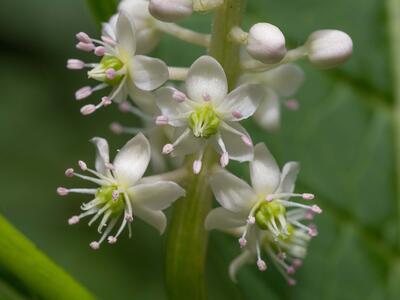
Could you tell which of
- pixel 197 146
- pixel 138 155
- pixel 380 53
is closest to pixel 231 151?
pixel 197 146

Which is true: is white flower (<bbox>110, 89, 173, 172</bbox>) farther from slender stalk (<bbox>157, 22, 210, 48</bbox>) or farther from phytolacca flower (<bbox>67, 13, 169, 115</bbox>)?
slender stalk (<bbox>157, 22, 210, 48</bbox>)

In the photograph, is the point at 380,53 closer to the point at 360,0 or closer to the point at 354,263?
the point at 360,0

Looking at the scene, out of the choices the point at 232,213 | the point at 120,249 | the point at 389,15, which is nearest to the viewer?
the point at 232,213

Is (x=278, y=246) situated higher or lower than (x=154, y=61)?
lower

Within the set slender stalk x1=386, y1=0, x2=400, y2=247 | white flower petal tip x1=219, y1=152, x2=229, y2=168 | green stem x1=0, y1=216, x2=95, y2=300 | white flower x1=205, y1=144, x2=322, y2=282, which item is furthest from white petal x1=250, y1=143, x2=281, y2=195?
slender stalk x1=386, y1=0, x2=400, y2=247

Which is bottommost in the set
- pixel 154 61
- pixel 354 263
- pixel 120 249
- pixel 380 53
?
pixel 120 249
